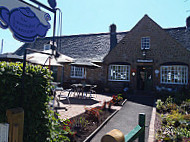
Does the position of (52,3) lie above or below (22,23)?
above

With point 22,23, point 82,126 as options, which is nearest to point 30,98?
point 22,23

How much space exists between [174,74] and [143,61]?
2977 millimetres

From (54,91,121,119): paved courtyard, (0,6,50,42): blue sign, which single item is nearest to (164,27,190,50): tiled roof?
(54,91,121,119): paved courtyard

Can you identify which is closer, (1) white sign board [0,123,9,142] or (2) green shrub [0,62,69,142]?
(1) white sign board [0,123,9,142]

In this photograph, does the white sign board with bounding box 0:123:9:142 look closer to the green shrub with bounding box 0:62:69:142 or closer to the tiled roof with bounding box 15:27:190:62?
the green shrub with bounding box 0:62:69:142

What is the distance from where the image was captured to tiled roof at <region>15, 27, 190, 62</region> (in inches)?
644

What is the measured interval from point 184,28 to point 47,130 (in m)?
18.0

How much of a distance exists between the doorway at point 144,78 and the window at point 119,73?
1080mm

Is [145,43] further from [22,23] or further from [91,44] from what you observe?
[22,23]

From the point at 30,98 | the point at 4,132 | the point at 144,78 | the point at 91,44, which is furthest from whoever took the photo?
the point at 91,44

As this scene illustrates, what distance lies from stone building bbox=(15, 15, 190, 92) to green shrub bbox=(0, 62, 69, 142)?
34.0 feet

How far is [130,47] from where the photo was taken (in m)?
15.9

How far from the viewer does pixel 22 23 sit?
2.65 m

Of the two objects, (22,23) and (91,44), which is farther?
(91,44)
